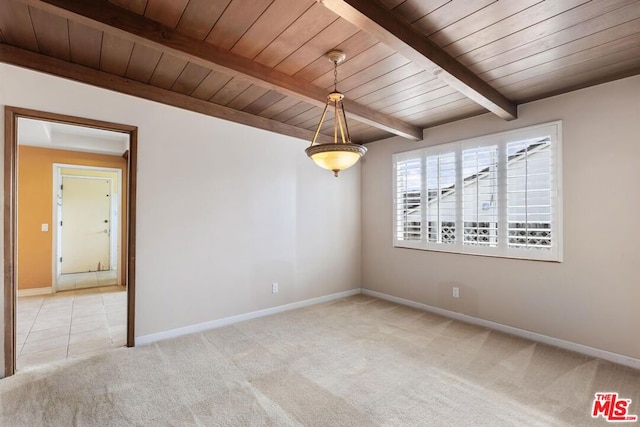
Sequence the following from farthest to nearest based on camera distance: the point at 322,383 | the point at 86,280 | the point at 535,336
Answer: the point at 86,280, the point at 535,336, the point at 322,383

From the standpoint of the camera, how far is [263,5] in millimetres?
1860

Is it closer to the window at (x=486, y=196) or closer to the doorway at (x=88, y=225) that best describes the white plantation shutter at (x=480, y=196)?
the window at (x=486, y=196)

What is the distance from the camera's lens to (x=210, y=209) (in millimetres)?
3564


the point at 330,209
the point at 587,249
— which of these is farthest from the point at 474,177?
the point at 330,209

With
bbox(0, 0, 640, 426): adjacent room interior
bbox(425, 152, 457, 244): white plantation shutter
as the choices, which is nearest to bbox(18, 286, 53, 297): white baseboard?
bbox(0, 0, 640, 426): adjacent room interior

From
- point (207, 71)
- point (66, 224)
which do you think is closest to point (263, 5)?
point (207, 71)

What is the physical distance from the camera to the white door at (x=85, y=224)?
21.0 ft

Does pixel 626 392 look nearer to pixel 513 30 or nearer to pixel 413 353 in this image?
pixel 413 353

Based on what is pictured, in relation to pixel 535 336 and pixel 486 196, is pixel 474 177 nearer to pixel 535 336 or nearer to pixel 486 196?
pixel 486 196

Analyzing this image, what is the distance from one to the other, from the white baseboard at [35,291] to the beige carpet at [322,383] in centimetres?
335

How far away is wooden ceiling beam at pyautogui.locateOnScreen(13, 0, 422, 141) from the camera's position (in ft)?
5.84

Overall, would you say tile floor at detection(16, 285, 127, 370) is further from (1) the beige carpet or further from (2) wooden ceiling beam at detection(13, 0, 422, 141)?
(2) wooden ceiling beam at detection(13, 0, 422, 141)

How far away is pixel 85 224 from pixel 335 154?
22.0 feet

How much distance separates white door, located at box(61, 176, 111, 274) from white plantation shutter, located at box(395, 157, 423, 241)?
626cm
